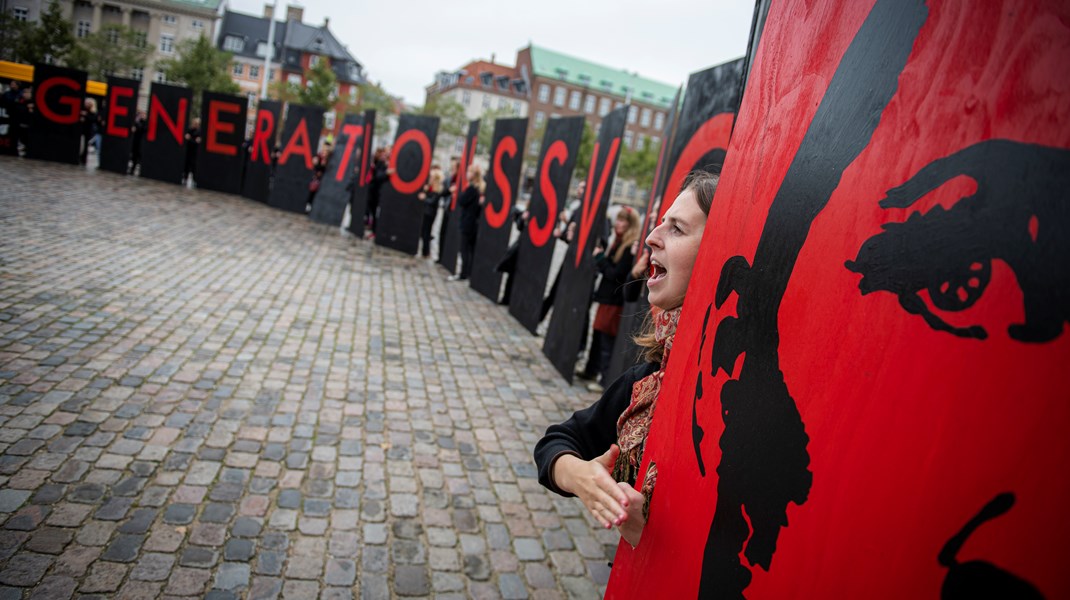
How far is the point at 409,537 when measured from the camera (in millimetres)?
2998

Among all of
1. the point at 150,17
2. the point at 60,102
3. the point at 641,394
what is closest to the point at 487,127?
the point at 150,17

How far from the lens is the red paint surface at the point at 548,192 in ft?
22.5

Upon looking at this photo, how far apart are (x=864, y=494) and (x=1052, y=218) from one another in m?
0.35

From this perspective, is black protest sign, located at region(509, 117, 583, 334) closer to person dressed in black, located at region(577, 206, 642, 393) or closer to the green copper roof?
person dressed in black, located at region(577, 206, 642, 393)

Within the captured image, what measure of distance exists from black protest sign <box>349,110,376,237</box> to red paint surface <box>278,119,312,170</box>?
130cm

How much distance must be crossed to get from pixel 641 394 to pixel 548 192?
18.9 ft

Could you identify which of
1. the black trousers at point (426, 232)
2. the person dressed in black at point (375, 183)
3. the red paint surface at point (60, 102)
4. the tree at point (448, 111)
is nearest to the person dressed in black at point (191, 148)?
the red paint surface at point (60, 102)

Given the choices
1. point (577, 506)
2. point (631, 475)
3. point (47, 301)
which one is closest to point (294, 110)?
point (47, 301)

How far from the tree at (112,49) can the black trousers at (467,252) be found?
37421 mm

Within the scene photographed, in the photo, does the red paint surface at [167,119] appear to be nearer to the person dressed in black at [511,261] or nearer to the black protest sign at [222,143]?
the black protest sign at [222,143]

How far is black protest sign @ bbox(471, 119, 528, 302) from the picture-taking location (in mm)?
8250

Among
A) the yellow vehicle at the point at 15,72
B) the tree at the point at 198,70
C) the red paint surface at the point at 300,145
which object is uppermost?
the tree at the point at 198,70

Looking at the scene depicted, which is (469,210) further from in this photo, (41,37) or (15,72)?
(41,37)

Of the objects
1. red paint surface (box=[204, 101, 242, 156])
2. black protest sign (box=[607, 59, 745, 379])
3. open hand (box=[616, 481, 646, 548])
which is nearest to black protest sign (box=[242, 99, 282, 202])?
red paint surface (box=[204, 101, 242, 156])
